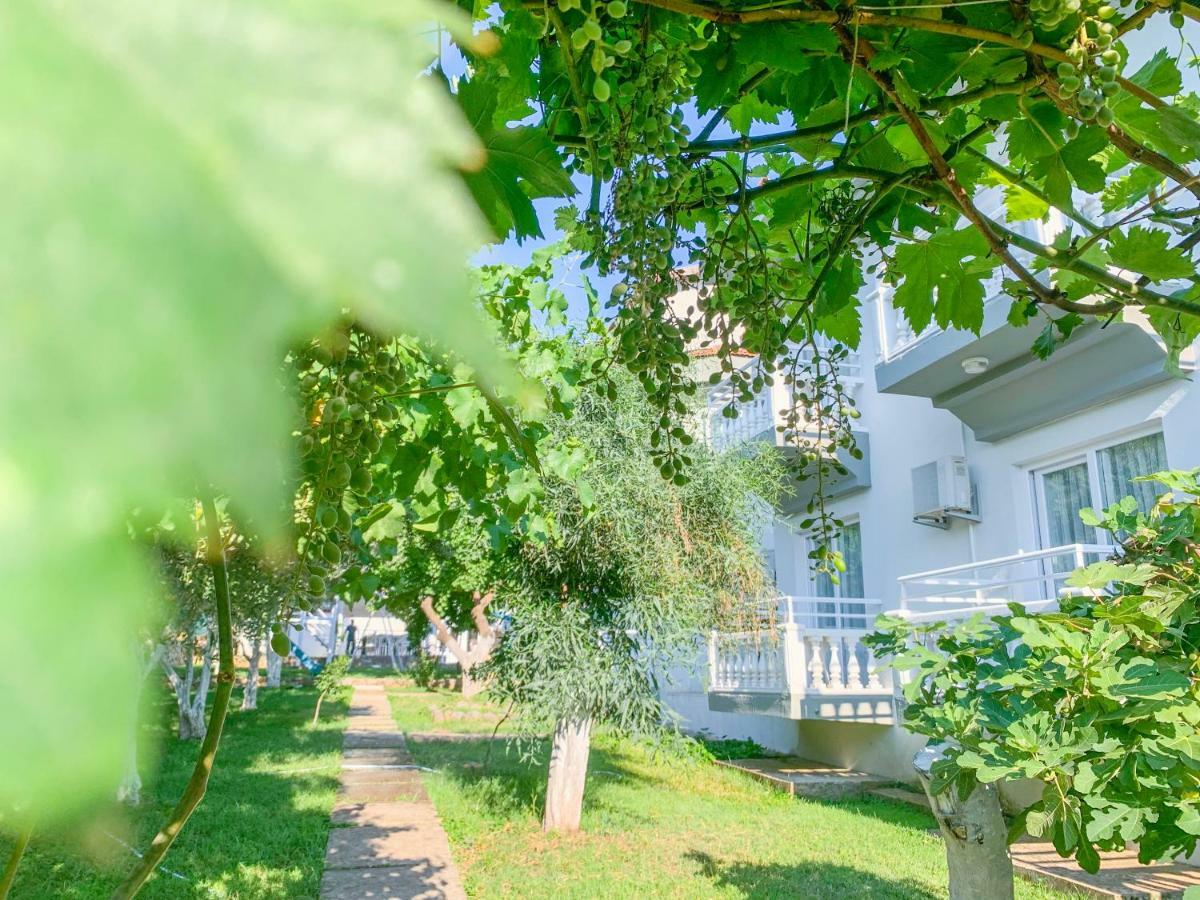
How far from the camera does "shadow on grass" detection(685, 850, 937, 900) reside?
5.09 metres

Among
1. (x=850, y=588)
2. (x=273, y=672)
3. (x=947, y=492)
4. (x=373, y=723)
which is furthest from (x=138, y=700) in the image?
(x=273, y=672)

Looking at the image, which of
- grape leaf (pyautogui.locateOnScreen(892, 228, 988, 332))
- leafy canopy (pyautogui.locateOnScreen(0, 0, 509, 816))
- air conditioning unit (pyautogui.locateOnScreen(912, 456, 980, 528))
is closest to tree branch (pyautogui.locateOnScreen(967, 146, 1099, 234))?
grape leaf (pyautogui.locateOnScreen(892, 228, 988, 332))

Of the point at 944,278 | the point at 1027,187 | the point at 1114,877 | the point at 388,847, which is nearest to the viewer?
the point at 1027,187

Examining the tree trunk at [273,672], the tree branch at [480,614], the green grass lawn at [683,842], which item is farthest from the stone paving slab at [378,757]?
the tree trunk at [273,672]

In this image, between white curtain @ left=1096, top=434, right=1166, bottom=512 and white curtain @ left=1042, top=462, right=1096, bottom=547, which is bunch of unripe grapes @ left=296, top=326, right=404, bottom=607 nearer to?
white curtain @ left=1096, top=434, right=1166, bottom=512

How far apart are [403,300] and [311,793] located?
8872 millimetres

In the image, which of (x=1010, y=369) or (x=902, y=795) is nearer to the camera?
(x=1010, y=369)

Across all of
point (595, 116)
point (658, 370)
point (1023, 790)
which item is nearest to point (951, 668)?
point (658, 370)

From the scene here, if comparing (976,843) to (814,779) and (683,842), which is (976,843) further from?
(814,779)

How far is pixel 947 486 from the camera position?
7586 mm

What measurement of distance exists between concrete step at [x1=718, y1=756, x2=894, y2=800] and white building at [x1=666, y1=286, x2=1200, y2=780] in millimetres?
182

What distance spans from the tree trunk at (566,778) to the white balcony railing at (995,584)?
2.95 m

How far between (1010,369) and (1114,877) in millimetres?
3685

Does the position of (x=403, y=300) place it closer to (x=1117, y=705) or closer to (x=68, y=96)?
(x=68, y=96)
